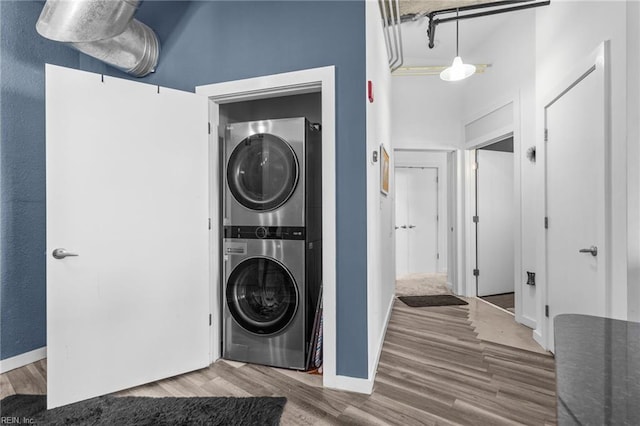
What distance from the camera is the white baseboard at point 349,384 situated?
1984 mm

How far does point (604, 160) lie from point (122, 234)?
2999 mm

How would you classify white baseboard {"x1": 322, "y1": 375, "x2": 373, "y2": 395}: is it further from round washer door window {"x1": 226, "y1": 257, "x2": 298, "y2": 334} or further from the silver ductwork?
the silver ductwork

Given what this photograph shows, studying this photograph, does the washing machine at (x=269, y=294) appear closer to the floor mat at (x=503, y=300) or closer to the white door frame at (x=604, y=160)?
the white door frame at (x=604, y=160)

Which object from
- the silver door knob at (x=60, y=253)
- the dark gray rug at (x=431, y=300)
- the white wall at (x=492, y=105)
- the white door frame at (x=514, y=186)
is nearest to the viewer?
the silver door knob at (x=60, y=253)

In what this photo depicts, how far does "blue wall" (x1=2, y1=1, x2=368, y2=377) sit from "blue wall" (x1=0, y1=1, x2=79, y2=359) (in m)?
0.13

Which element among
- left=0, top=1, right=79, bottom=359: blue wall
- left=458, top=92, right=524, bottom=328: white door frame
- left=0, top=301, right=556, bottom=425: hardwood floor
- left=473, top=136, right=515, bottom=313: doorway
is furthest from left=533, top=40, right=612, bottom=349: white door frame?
left=0, top=1, right=79, bottom=359: blue wall

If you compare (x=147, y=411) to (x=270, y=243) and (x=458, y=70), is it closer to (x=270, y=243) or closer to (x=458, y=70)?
(x=270, y=243)

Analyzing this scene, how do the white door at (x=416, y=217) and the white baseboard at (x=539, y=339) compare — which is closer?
the white baseboard at (x=539, y=339)

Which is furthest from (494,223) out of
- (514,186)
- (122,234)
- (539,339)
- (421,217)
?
(122,234)

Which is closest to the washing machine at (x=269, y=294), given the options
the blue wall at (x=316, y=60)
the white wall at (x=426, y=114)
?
the blue wall at (x=316, y=60)

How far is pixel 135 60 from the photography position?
7.78 feet

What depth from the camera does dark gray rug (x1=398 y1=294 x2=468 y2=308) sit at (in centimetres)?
403

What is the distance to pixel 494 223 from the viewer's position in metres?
4.58

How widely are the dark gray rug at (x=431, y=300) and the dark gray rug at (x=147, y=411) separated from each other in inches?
102
